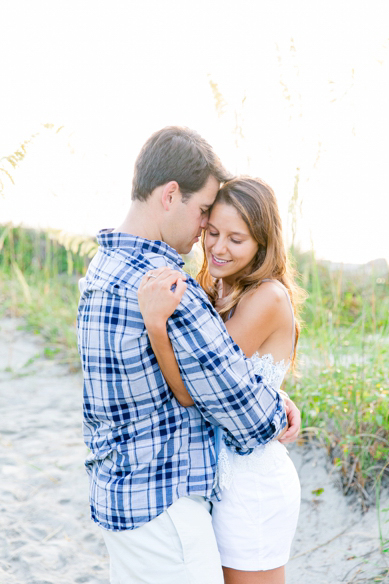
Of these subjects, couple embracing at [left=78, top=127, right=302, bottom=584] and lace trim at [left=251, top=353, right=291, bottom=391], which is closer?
couple embracing at [left=78, top=127, right=302, bottom=584]

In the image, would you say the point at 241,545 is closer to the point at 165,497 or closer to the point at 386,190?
the point at 165,497

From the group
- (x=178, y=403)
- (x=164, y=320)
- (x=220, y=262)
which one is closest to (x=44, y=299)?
(x=220, y=262)

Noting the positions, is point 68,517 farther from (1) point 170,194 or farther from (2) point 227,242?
(1) point 170,194

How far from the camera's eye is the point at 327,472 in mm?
3326

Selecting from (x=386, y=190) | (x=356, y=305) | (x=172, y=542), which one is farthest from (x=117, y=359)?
(x=356, y=305)

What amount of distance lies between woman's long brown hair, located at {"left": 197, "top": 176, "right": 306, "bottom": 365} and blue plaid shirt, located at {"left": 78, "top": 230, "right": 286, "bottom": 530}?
0.44 metres

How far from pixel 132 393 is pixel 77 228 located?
3795 millimetres

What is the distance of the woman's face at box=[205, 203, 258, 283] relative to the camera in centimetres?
201

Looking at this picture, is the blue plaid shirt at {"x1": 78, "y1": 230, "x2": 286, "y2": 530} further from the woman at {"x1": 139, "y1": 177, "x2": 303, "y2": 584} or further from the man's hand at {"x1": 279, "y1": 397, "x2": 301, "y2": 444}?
the man's hand at {"x1": 279, "y1": 397, "x2": 301, "y2": 444}

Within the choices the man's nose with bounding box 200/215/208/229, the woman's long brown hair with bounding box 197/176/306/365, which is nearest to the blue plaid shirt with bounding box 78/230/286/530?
the man's nose with bounding box 200/215/208/229

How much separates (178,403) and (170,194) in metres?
0.64

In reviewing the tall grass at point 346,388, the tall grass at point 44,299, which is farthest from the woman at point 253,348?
the tall grass at point 44,299

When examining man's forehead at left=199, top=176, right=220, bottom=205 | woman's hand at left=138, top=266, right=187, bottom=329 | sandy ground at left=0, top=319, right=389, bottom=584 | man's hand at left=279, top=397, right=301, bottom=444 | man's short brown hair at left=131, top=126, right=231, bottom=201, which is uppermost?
man's short brown hair at left=131, top=126, right=231, bottom=201

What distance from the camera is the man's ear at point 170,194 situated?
70.0 inches
